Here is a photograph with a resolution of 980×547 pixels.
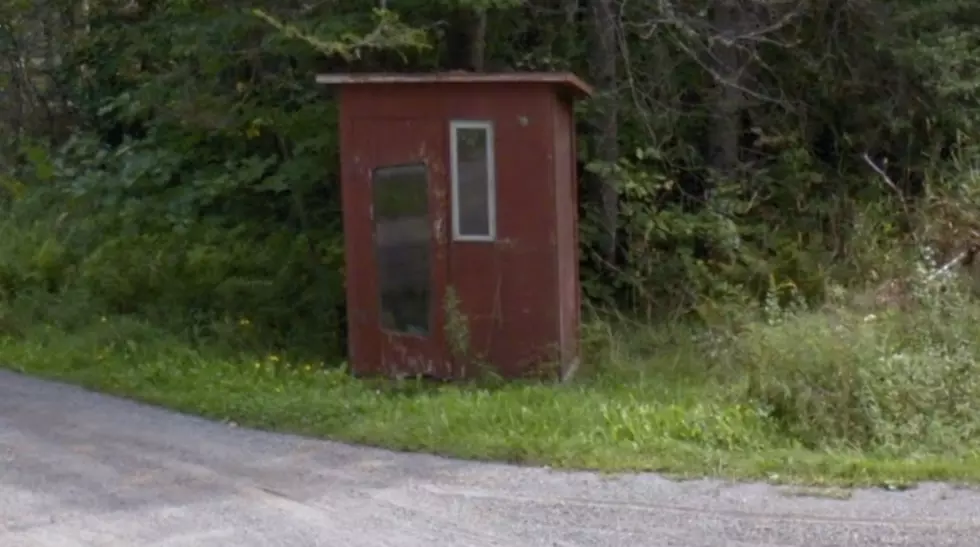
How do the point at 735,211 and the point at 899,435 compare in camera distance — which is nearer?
the point at 899,435

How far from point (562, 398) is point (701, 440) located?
1412 millimetres

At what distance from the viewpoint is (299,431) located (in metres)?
8.40

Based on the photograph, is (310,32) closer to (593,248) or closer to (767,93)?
(593,248)

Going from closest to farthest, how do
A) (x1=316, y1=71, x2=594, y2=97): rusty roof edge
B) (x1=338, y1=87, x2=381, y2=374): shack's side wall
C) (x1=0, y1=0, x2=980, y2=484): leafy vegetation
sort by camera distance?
(x1=316, y1=71, x2=594, y2=97): rusty roof edge → (x1=338, y1=87, x2=381, y2=374): shack's side wall → (x1=0, y1=0, x2=980, y2=484): leafy vegetation

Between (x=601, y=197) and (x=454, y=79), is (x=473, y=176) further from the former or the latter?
(x=601, y=197)

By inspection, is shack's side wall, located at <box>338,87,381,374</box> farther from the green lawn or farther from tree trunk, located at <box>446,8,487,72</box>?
tree trunk, located at <box>446,8,487,72</box>

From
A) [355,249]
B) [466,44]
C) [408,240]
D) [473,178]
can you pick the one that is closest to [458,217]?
[473,178]

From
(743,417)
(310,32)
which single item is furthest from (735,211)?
(743,417)

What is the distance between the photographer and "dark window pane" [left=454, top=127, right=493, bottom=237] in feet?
32.9

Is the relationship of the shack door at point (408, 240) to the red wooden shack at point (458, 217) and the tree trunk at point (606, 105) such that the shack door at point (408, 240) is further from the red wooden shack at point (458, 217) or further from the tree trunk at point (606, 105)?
the tree trunk at point (606, 105)

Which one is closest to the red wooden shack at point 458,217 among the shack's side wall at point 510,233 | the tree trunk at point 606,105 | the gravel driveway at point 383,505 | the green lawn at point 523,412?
the shack's side wall at point 510,233

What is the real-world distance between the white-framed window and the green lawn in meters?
1.18

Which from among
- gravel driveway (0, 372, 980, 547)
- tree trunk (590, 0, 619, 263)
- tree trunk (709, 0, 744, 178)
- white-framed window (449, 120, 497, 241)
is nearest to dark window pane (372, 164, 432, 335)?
white-framed window (449, 120, 497, 241)

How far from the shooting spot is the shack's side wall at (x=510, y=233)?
995 cm
